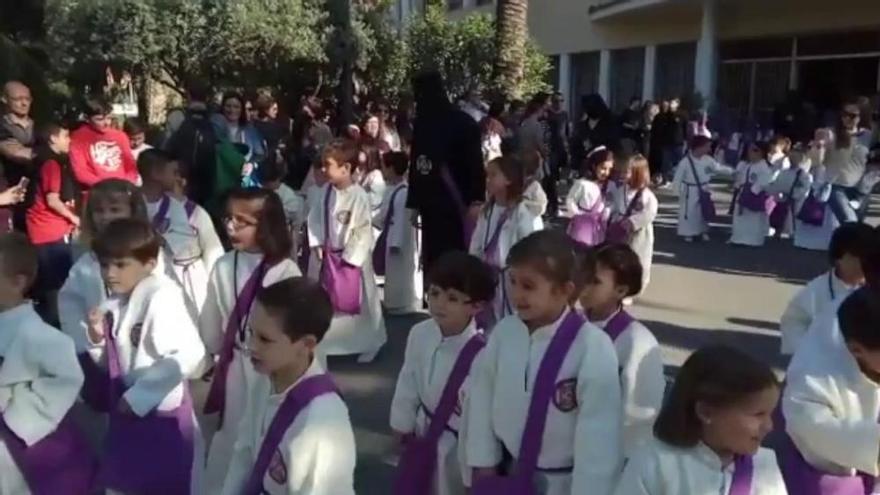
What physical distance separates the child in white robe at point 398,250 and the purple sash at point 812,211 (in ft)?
17.8

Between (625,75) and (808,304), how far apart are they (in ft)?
86.3

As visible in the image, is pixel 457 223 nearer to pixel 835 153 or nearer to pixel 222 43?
pixel 835 153

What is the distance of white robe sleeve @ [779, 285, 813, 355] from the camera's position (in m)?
4.23

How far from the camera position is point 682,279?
35.3ft

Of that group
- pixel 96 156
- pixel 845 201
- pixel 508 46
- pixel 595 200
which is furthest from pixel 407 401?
pixel 508 46

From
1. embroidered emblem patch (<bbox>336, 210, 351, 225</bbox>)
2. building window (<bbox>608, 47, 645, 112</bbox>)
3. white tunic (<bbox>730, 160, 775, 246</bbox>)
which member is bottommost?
white tunic (<bbox>730, 160, 775, 246</bbox>)

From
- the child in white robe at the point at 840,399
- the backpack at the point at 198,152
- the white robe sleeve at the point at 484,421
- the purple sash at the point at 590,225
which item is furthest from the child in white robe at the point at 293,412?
the purple sash at the point at 590,225

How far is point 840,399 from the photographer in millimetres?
3084

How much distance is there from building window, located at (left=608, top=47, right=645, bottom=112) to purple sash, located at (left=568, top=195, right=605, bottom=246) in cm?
2006

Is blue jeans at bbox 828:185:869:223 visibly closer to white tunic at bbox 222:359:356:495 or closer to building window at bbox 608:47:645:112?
white tunic at bbox 222:359:356:495

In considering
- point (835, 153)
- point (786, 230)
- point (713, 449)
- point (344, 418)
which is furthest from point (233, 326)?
point (786, 230)

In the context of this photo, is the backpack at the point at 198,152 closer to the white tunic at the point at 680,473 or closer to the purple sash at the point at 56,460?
the purple sash at the point at 56,460

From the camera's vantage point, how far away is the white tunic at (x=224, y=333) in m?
4.46

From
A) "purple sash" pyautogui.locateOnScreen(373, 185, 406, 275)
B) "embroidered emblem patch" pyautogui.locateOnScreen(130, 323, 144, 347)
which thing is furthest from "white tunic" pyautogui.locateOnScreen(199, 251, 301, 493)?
"purple sash" pyautogui.locateOnScreen(373, 185, 406, 275)
